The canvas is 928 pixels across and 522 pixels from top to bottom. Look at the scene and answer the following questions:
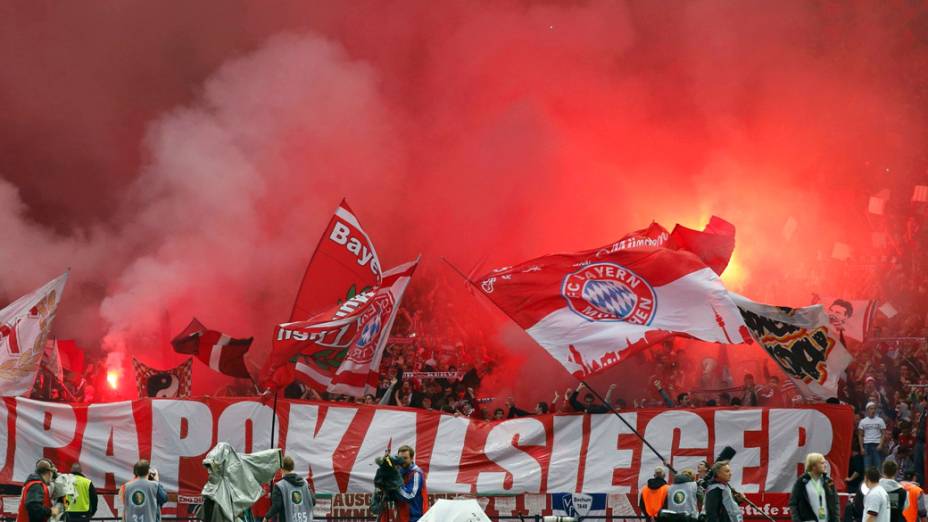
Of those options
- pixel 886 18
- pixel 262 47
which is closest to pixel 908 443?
pixel 886 18

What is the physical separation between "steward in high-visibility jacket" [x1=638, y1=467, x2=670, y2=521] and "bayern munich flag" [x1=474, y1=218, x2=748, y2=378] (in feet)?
8.04

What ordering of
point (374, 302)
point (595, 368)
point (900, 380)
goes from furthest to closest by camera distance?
1. point (900, 380)
2. point (374, 302)
3. point (595, 368)

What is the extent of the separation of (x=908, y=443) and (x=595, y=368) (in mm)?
5018

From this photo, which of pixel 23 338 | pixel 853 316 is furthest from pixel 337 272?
pixel 853 316

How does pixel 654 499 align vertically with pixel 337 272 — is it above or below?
below

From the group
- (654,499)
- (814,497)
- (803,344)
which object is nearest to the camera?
(814,497)

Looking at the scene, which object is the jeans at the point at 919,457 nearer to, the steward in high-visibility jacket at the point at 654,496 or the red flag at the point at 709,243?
the red flag at the point at 709,243

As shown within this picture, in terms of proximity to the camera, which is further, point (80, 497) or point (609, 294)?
point (609, 294)

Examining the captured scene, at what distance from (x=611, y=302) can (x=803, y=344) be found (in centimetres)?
254

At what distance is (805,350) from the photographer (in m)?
16.0

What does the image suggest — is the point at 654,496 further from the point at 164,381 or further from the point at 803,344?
the point at 164,381

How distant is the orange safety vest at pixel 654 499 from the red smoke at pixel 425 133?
13.5 meters

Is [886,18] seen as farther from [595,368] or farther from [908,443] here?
[595,368]

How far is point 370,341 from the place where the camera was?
54.9ft
